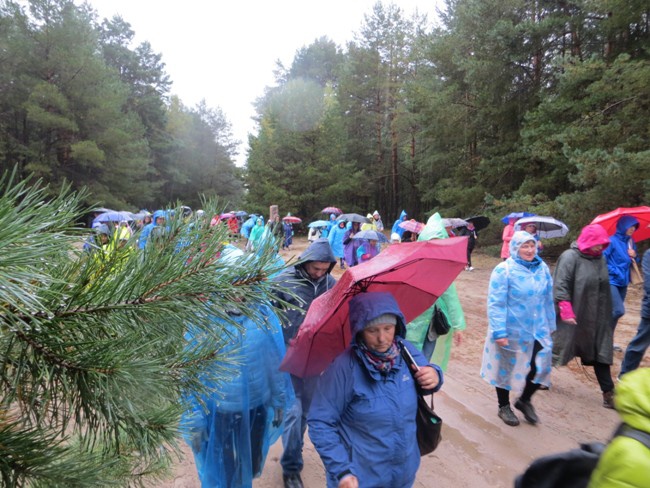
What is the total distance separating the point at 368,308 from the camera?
195cm

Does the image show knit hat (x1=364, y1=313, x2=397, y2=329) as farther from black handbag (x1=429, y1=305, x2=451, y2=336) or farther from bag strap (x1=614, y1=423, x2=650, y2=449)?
black handbag (x1=429, y1=305, x2=451, y2=336)

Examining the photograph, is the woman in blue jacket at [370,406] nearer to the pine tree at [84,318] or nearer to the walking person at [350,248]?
the pine tree at [84,318]

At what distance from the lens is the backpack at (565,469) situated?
99 centimetres

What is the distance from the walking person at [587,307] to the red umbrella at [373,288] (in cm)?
210

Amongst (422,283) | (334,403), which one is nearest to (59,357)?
(334,403)

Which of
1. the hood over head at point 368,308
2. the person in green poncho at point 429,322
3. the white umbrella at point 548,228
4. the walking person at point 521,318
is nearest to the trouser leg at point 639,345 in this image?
the walking person at point 521,318

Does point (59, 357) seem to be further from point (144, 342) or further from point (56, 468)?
point (56, 468)

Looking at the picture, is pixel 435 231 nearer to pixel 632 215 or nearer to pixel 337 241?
pixel 632 215

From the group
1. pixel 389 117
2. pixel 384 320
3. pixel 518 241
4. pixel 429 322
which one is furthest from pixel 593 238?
pixel 389 117

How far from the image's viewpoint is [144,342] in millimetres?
851

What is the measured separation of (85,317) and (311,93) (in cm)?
2923

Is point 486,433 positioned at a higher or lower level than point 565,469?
lower

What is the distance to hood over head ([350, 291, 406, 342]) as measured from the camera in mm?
1929

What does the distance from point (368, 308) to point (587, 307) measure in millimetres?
3045
